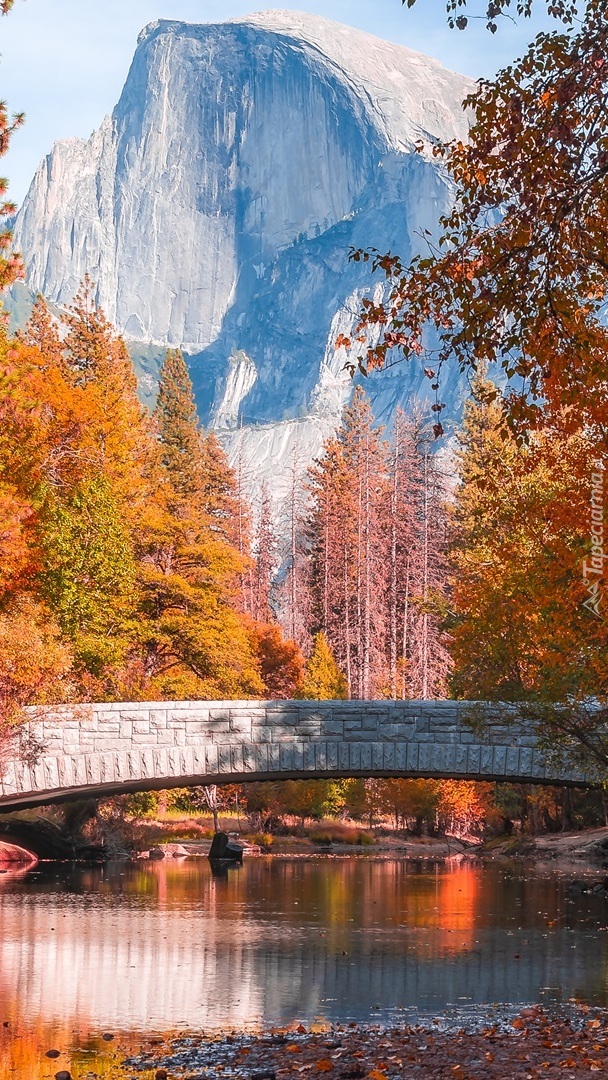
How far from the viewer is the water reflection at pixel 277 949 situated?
1323cm

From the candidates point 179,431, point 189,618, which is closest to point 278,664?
point 179,431

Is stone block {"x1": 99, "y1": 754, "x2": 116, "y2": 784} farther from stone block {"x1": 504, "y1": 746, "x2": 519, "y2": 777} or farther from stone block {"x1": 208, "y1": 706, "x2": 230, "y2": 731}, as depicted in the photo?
stone block {"x1": 504, "y1": 746, "x2": 519, "y2": 777}

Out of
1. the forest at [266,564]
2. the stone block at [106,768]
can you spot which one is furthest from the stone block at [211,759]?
the forest at [266,564]

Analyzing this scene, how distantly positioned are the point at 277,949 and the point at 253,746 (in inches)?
348

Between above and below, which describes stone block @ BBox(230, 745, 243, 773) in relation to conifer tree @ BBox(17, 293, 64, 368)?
below

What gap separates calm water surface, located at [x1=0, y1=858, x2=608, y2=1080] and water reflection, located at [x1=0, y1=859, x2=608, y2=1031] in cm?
3

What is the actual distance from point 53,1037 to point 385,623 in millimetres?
60989

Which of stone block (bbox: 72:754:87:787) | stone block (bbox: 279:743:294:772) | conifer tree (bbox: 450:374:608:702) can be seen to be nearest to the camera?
conifer tree (bbox: 450:374:608:702)

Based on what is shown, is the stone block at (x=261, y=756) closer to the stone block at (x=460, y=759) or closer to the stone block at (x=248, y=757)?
the stone block at (x=248, y=757)

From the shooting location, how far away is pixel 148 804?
151 feet

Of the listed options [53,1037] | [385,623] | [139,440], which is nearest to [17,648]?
[53,1037]

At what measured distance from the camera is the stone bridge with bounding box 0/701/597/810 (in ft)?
82.3

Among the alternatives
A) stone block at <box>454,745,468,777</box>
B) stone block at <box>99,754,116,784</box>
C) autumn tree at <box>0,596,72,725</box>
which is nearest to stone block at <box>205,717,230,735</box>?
stone block at <box>99,754,116,784</box>

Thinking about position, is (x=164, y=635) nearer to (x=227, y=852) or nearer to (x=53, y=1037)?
(x=227, y=852)
